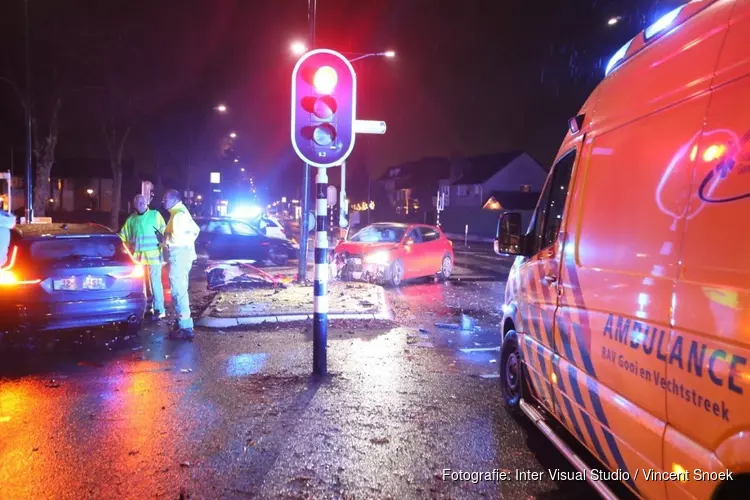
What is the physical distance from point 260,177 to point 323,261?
118m

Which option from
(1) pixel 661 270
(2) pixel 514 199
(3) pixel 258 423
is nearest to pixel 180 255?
(3) pixel 258 423

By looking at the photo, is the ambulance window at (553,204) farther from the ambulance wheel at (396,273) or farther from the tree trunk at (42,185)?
the tree trunk at (42,185)

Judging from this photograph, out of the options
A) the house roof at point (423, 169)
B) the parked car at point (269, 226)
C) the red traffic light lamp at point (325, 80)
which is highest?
the house roof at point (423, 169)

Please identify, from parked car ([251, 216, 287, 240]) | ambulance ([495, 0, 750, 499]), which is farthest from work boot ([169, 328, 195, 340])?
parked car ([251, 216, 287, 240])

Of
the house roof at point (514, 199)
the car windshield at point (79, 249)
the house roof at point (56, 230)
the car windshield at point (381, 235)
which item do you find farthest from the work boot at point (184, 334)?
the house roof at point (514, 199)

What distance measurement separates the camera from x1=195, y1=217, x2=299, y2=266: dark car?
709 inches

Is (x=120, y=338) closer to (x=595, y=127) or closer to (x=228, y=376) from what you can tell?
(x=228, y=376)

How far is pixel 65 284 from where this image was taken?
6.77 meters

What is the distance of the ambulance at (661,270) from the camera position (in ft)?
6.75

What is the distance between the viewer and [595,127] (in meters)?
3.54

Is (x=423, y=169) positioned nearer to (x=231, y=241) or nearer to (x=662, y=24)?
(x=231, y=241)

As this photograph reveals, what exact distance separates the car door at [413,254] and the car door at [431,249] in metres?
0.19

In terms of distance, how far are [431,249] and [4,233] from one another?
9.80 meters

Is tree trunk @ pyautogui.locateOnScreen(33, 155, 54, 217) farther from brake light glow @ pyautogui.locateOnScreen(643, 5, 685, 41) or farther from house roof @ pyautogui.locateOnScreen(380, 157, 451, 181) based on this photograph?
house roof @ pyautogui.locateOnScreen(380, 157, 451, 181)
